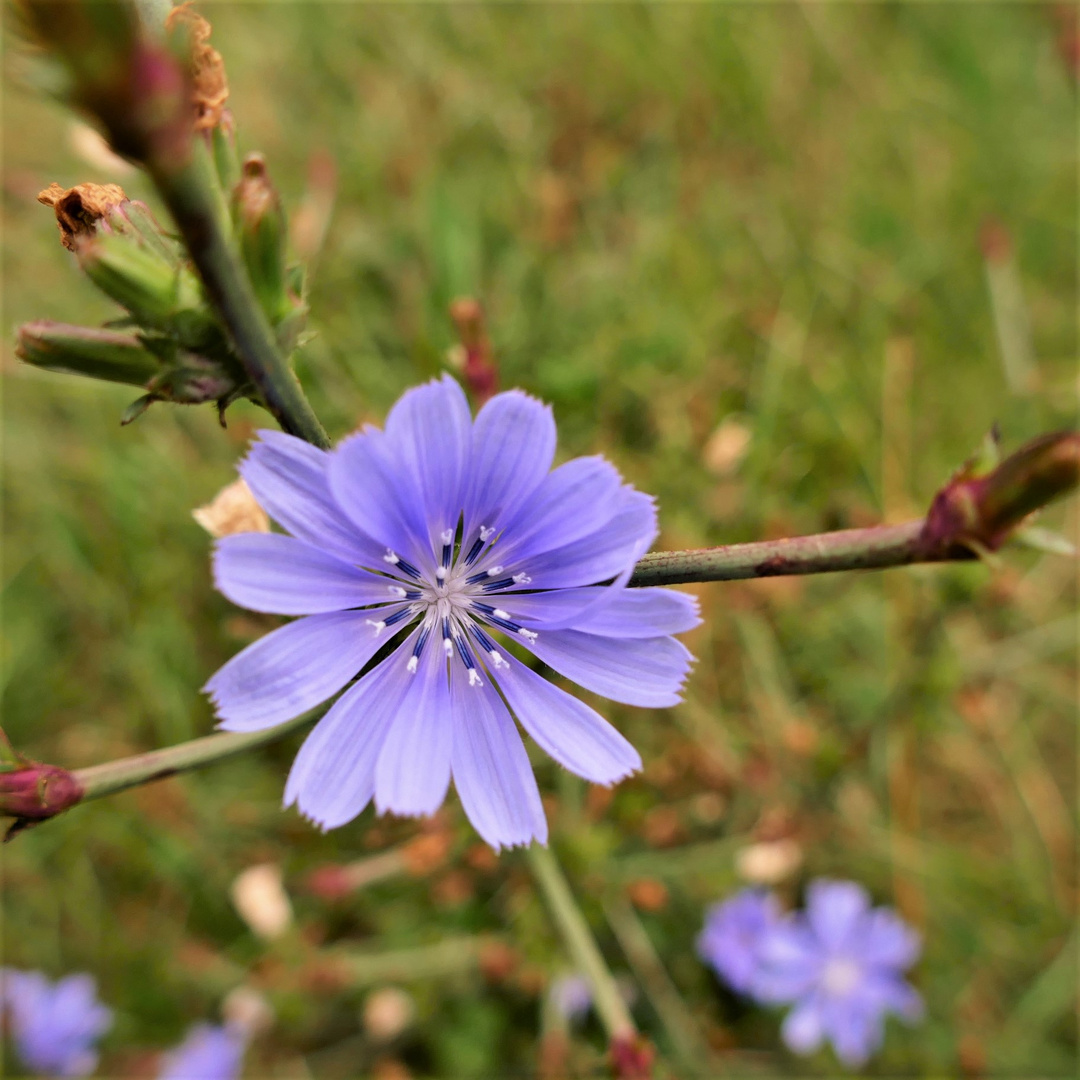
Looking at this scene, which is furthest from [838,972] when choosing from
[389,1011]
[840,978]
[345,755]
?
[345,755]

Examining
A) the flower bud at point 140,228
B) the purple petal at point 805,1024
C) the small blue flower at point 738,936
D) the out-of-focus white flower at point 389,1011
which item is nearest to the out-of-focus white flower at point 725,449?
the small blue flower at point 738,936

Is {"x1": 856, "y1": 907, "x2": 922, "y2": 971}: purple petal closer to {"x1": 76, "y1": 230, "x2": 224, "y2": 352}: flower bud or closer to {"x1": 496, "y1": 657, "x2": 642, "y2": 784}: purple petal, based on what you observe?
{"x1": 496, "y1": 657, "x2": 642, "y2": 784}: purple petal

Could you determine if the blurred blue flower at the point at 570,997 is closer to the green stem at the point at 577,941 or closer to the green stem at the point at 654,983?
the green stem at the point at 654,983

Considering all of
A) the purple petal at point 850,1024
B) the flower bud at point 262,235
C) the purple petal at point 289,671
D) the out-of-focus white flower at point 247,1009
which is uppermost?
the flower bud at point 262,235

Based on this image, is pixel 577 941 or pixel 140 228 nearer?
pixel 140 228

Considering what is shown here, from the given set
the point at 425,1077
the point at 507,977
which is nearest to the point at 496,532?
the point at 507,977

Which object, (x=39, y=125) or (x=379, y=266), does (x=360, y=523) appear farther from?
(x=39, y=125)

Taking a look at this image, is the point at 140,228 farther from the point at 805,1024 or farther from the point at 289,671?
the point at 805,1024
